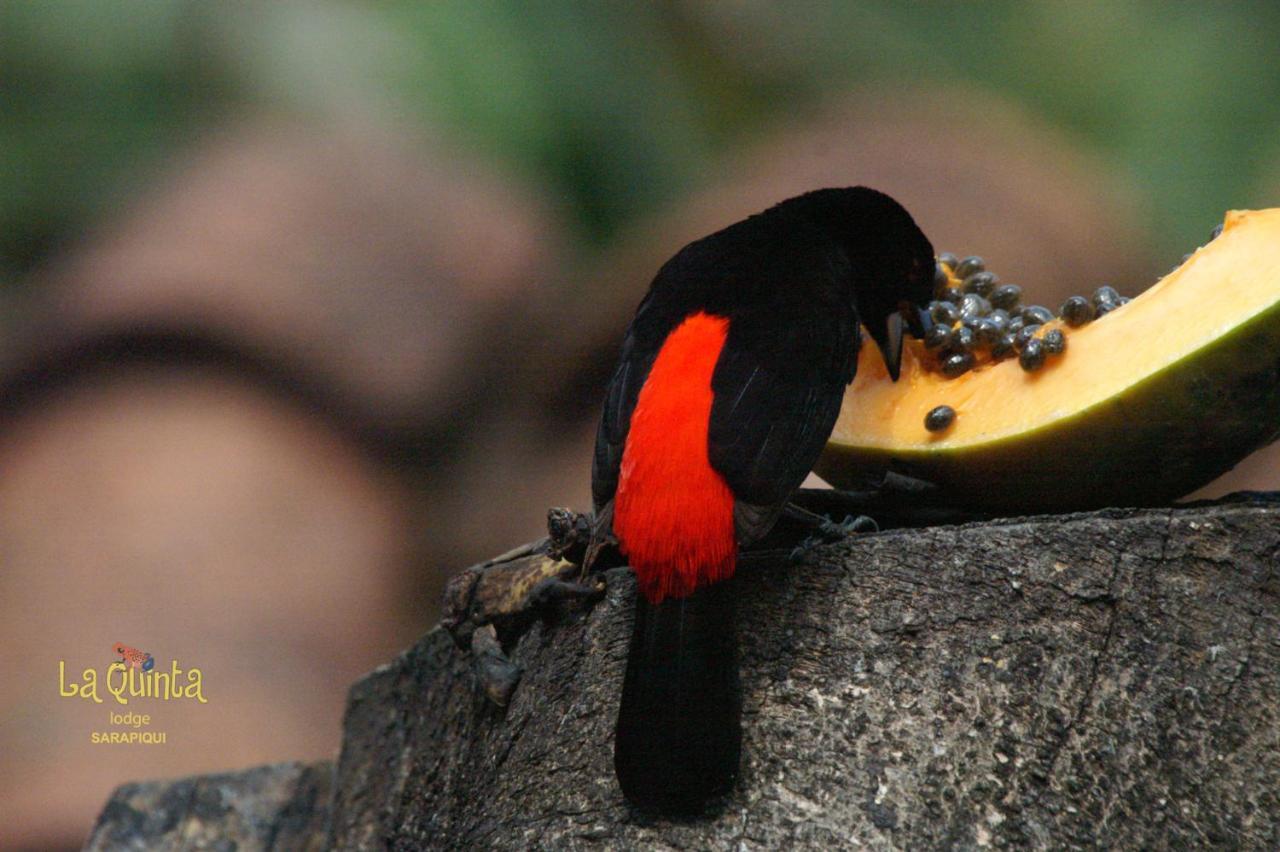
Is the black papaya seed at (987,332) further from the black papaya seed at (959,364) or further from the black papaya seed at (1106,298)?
the black papaya seed at (1106,298)

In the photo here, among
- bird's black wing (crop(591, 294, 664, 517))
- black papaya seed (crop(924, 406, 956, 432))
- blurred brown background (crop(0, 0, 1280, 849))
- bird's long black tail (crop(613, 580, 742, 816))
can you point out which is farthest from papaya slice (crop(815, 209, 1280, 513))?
blurred brown background (crop(0, 0, 1280, 849))

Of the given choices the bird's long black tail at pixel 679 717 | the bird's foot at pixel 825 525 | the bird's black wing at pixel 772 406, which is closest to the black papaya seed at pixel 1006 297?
the bird's black wing at pixel 772 406

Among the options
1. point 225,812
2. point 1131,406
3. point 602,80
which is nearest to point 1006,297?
point 1131,406

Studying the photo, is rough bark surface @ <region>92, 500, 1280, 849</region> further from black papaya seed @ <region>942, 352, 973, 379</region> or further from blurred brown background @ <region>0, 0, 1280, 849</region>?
blurred brown background @ <region>0, 0, 1280, 849</region>

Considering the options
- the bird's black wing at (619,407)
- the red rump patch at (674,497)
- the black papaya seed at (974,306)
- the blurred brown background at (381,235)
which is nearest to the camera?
the red rump patch at (674,497)

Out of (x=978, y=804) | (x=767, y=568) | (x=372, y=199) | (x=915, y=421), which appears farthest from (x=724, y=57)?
(x=978, y=804)
